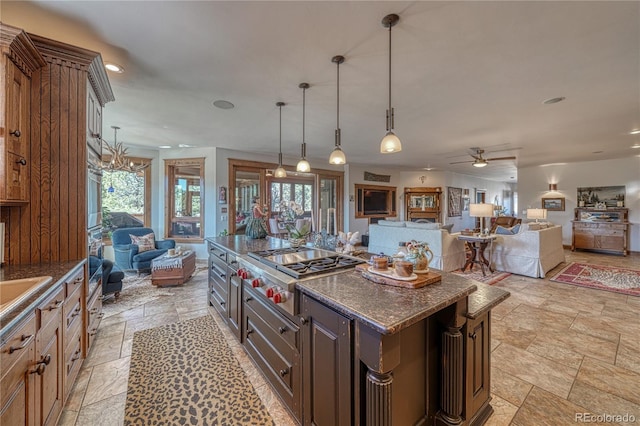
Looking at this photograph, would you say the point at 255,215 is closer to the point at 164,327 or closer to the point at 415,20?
the point at 164,327

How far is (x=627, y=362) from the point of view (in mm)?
2264

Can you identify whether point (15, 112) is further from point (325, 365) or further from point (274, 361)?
point (325, 365)

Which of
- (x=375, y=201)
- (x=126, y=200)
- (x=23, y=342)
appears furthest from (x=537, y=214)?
(x=126, y=200)

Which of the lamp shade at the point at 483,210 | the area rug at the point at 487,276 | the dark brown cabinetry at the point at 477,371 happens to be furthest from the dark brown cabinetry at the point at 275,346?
the lamp shade at the point at 483,210

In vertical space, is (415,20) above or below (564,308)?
above

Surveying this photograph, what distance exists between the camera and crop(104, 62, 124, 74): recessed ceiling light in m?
2.45

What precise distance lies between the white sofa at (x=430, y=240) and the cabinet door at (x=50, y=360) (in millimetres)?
4228

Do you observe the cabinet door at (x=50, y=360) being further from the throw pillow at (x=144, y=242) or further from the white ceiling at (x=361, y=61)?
the throw pillow at (x=144, y=242)

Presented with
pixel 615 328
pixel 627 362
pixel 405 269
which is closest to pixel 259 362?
pixel 405 269

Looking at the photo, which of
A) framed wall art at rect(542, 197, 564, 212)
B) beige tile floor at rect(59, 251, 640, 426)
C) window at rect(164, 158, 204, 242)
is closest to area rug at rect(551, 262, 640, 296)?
beige tile floor at rect(59, 251, 640, 426)

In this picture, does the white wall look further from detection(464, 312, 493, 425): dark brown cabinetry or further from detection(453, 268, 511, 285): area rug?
detection(464, 312, 493, 425): dark brown cabinetry

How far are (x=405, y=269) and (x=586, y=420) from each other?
5.36 ft

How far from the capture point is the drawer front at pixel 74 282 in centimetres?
180

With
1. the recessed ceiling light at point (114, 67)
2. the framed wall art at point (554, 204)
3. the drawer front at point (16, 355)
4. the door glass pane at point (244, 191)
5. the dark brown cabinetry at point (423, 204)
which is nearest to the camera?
the drawer front at point (16, 355)
